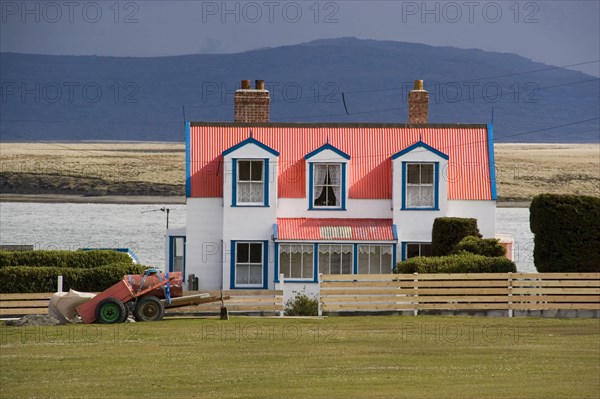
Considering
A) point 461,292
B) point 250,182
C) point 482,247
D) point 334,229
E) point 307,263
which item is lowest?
point 461,292

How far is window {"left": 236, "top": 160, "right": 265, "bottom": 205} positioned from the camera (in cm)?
4509

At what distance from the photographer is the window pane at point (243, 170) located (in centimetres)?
4503

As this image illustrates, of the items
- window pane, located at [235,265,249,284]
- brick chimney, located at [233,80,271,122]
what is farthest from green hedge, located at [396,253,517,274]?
brick chimney, located at [233,80,271,122]

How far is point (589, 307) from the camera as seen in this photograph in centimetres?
3625

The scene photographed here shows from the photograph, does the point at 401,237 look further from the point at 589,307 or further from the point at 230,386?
the point at 230,386

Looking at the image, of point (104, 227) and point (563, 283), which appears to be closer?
point (563, 283)

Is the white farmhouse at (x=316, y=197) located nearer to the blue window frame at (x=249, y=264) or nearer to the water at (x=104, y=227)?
the blue window frame at (x=249, y=264)

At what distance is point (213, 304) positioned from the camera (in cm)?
3912

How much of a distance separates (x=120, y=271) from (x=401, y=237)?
11.0 meters

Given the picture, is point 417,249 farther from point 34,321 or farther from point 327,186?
point 34,321

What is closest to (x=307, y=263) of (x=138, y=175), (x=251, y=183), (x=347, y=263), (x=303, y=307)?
(x=347, y=263)

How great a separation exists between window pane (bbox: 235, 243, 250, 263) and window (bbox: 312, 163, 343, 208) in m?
3.03

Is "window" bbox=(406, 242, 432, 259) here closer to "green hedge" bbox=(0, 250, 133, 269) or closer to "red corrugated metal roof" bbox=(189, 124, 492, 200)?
"red corrugated metal roof" bbox=(189, 124, 492, 200)

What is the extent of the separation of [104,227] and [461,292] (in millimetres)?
63887
